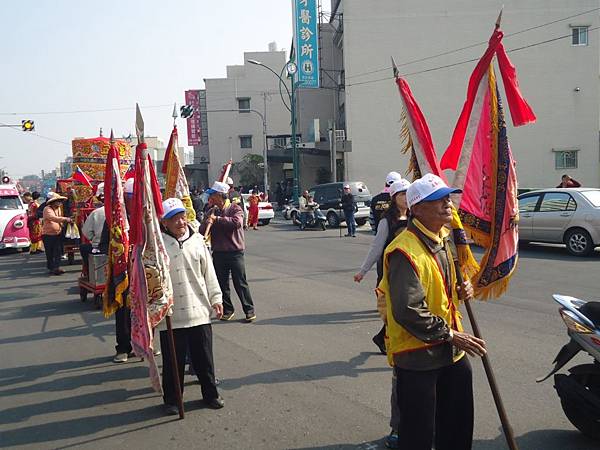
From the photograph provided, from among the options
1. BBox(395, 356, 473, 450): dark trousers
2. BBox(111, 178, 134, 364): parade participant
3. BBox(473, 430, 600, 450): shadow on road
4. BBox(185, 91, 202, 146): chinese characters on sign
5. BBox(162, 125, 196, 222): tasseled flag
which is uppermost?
BBox(185, 91, 202, 146): chinese characters on sign

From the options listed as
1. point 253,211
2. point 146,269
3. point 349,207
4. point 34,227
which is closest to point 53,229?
point 34,227

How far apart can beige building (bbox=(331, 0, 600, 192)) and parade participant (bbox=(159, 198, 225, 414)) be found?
27.2m

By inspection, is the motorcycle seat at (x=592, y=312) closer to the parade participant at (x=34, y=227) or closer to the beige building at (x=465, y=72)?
the parade participant at (x=34, y=227)

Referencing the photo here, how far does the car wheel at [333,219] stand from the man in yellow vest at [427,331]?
64.1 feet

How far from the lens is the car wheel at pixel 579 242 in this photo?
12141 mm

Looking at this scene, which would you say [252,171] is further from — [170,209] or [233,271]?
[170,209]

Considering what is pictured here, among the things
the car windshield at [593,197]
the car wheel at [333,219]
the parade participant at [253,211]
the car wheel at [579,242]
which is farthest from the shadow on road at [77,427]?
the parade participant at [253,211]

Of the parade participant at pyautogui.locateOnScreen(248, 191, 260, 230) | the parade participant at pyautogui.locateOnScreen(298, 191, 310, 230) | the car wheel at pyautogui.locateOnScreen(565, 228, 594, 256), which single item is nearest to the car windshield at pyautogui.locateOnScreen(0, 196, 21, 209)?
the parade participant at pyautogui.locateOnScreen(248, 191, 260, 230)

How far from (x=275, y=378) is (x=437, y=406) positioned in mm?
2473

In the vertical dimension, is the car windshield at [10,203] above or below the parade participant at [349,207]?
above

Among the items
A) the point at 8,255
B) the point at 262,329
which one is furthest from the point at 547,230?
the point at 8,255

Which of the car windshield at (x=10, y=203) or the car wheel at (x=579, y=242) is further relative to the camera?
the car windshield at (x=10, y=203)

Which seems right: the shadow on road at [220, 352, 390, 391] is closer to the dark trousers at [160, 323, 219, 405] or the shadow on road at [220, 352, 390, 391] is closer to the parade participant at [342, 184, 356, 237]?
the dark trousers at [160, 323, 219, 405]

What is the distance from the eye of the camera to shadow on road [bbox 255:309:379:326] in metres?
7.48
